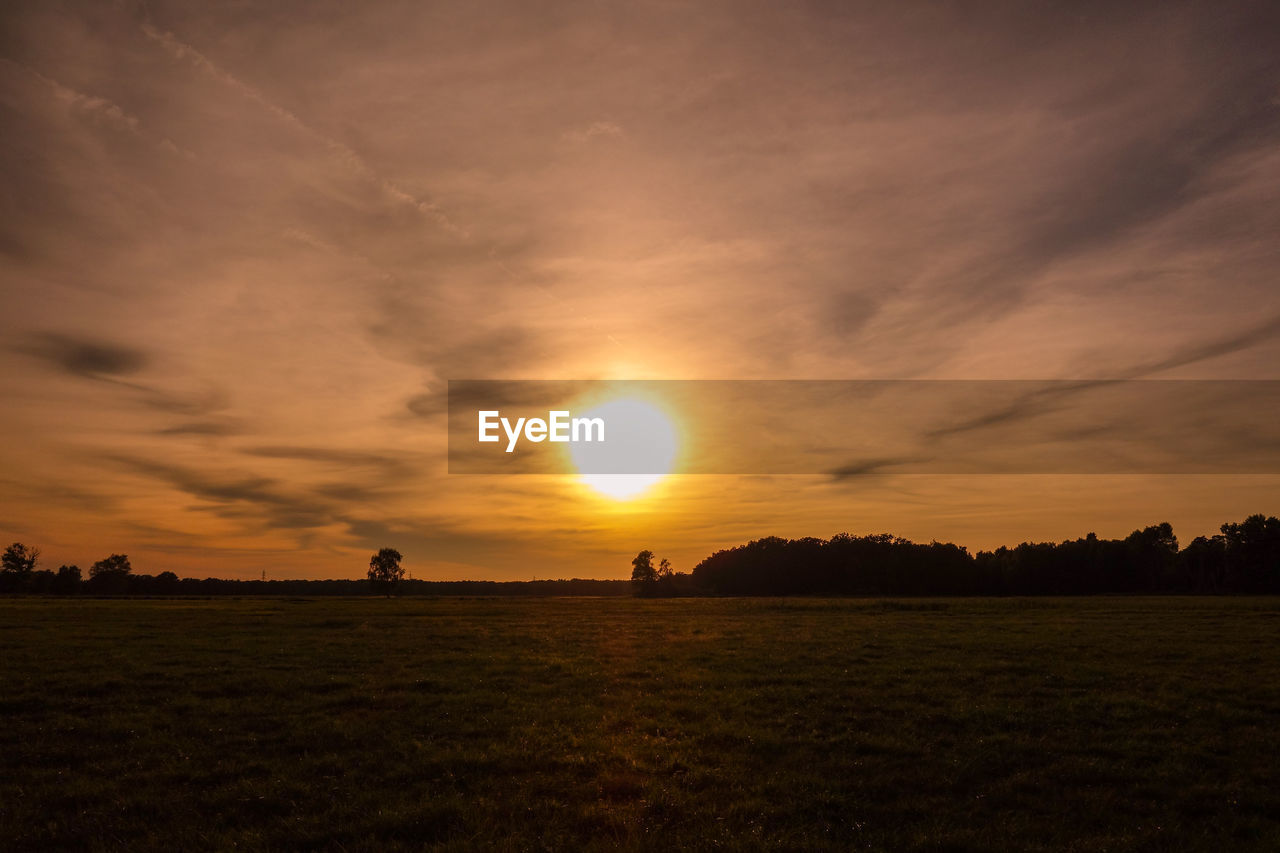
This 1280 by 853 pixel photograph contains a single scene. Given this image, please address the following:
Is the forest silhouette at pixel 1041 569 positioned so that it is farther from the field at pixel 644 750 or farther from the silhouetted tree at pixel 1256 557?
the field at pixel 644 750

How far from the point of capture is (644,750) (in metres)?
17.1

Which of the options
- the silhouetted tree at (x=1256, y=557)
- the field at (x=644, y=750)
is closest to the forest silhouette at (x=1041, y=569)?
the silhouetted tree at (x=1256, y=557)

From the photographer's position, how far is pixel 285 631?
48.0 metres

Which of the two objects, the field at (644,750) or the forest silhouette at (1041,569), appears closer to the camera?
the field at (644,750)

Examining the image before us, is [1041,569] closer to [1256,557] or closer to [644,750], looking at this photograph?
[1256,557]

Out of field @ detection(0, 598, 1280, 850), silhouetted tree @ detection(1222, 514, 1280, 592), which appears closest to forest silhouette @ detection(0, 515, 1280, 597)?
silhouetted tree @ detection(1222, 514, 1280, 592)

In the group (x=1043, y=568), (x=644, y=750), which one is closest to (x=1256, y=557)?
(x=1043, y=568)

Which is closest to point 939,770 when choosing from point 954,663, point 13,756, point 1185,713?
point 1185,713

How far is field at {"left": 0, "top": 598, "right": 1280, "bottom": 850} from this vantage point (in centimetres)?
1253

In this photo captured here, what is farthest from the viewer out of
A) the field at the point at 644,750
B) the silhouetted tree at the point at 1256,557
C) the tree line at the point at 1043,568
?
the tree line at the point at 1043,568

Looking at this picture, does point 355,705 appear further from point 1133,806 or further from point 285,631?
point 285,631

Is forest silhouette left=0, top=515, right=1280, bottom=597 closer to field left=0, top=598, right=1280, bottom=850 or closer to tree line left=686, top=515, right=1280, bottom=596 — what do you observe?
tree line left=686, top=515, right=1280, bottom=596

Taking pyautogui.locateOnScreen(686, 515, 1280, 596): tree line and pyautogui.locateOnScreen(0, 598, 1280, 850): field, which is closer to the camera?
pyautogui.locateOnScreen(0, 598, 1280, 850): field

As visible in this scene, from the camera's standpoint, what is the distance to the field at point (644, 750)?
12.5 m
